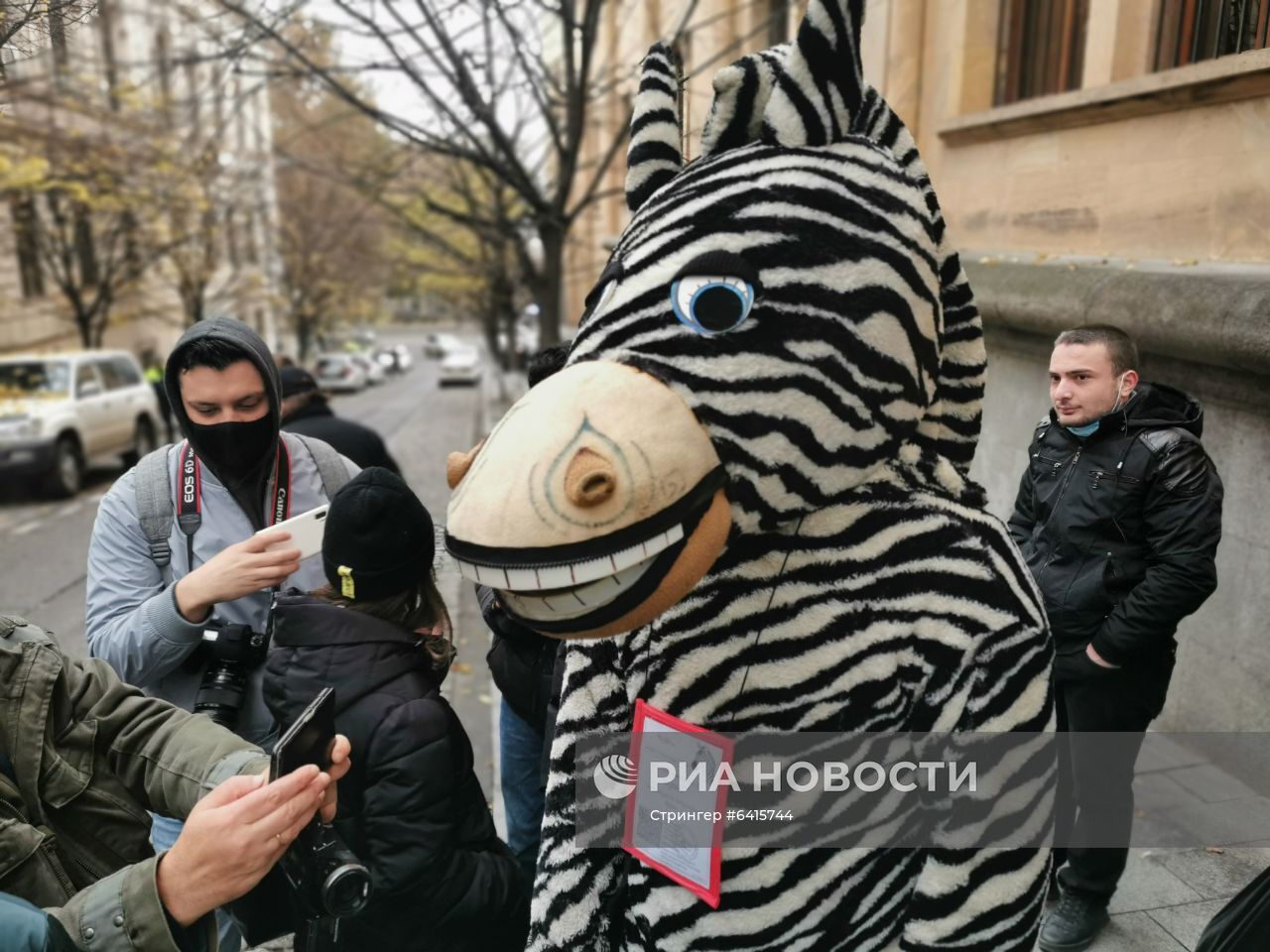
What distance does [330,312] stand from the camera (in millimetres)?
41719

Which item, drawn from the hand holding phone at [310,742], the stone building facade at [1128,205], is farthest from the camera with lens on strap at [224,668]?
the stone building facade at [1128,205]

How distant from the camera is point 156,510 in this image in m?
2.37

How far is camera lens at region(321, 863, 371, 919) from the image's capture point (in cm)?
162

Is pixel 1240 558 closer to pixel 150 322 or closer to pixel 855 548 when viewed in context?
pixel 855 548

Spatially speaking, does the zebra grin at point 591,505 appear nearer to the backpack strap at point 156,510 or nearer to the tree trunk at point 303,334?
the backpack strap at point 156,510

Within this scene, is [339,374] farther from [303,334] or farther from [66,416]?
[66,416]

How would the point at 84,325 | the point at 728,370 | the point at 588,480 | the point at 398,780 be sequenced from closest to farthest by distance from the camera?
the point at 588,480
the point at 728,370
the point at 398,780
the point at 84,325

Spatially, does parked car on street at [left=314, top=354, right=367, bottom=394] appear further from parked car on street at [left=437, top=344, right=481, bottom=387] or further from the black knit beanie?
the black knit beanie

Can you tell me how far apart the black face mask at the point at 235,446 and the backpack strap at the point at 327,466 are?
16 cm

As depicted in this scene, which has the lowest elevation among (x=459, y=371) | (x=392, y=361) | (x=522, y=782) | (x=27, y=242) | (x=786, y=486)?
(x=392, y=361)

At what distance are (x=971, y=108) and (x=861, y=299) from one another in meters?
6.00

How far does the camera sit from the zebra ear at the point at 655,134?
146cm

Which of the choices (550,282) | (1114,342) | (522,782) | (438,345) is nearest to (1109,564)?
(1114,342)

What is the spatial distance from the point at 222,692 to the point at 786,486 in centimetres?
165
